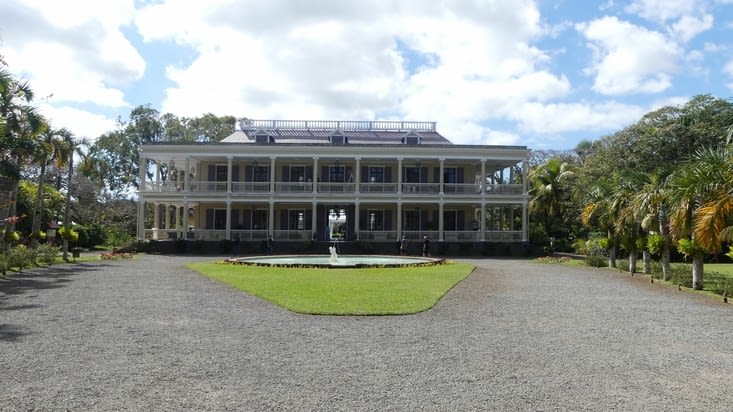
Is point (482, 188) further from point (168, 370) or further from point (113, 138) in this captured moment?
point (113, 138)

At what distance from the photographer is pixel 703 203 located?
564 inches

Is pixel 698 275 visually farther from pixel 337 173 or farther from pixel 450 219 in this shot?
pixel 337 173

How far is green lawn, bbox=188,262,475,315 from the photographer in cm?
1155

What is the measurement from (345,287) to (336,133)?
26.3 metres

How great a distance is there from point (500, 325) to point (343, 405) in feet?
16.6

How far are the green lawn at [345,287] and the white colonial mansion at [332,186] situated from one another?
14.3m

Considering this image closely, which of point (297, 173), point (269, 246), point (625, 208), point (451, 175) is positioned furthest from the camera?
point (451, 175)

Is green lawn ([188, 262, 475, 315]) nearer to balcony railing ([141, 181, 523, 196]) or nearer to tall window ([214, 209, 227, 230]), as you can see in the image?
balcony railing ([141, 181, 523, 196])

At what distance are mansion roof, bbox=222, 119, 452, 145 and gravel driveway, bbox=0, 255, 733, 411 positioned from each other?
91.9 ft

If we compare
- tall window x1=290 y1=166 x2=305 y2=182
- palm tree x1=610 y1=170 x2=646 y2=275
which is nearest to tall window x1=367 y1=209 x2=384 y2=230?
tall window x1=290 y1=166 x2=305 y2=182

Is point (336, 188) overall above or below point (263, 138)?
below

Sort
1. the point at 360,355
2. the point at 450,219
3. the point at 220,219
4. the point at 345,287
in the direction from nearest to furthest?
the point at 360,355 → the point at 345,287 → the point at 220,219 → the point at 450,219

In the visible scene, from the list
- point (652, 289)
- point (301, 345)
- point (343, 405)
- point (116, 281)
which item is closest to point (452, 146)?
point (652, 289)

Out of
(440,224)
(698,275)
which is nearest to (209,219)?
(440,224)
